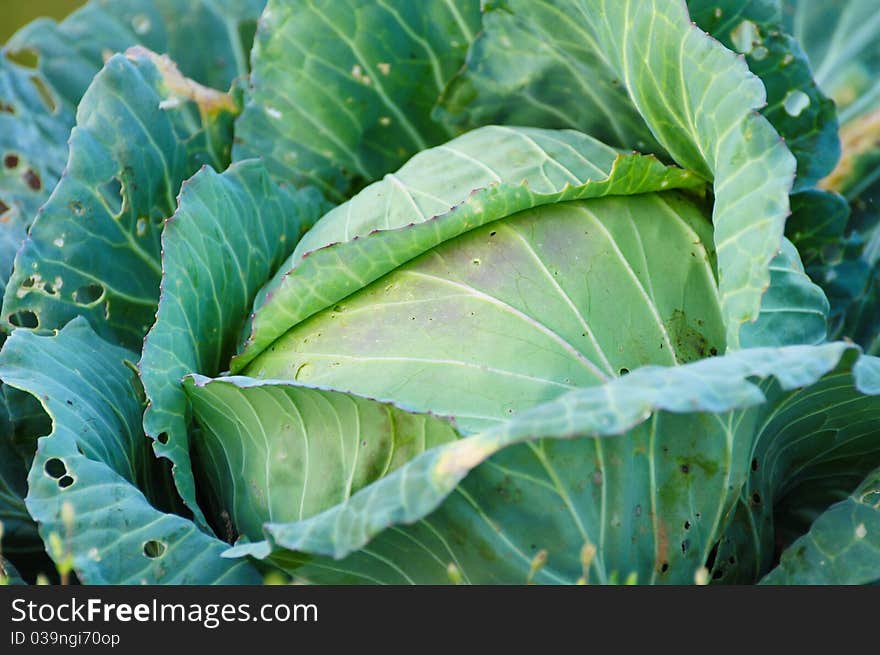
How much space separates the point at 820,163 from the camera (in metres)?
1.72

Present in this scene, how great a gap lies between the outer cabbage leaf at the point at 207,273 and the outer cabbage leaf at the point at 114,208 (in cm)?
16

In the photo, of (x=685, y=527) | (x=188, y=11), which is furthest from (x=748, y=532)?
(x=188, y=11)

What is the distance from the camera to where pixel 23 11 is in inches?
168

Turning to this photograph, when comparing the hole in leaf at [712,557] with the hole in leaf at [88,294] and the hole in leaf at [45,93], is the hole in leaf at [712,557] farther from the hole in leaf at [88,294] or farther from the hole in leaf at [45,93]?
the hole in leaf at [45,93]

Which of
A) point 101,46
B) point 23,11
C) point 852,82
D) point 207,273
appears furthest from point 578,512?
point 23,11

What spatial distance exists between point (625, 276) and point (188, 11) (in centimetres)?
114

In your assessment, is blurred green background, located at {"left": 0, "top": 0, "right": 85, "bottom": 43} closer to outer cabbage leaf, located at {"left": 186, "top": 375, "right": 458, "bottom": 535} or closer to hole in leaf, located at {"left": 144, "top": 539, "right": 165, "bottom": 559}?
outer cabbage leaf, located at {"left": 186, "top": 375, "right": 458, "bottom": 535}

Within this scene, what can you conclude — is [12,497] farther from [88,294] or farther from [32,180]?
Result: [32,180]

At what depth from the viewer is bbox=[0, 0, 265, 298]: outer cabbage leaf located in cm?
200

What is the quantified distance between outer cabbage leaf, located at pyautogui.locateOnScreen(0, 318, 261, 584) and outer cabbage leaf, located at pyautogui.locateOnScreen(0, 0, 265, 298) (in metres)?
0.64

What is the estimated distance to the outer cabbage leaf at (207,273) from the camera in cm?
142

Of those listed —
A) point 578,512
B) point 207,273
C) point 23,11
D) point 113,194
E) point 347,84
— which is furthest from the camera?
point 23,11

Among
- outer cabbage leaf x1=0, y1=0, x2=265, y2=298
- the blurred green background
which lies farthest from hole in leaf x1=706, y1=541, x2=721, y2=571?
the blurred green background

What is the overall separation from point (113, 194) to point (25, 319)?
24cm
